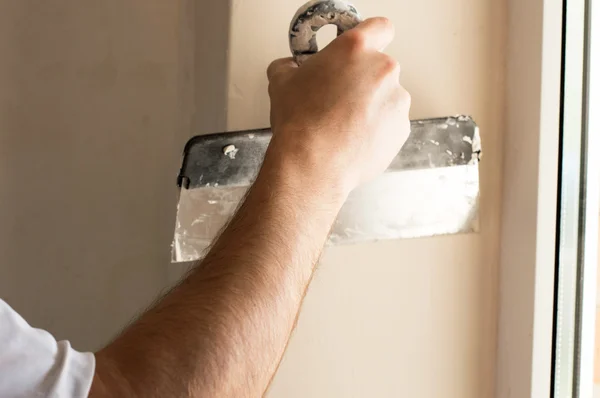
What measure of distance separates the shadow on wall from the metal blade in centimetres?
32

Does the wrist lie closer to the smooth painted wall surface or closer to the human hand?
the human hand

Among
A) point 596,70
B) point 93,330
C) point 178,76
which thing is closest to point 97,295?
point 93,330

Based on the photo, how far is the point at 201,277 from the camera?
0.37 meters

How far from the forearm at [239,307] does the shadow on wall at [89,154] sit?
1.51 feet

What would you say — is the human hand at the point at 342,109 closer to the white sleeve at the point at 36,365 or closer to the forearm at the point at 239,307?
the forearm at the point at 239,307

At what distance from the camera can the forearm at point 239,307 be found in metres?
0.32

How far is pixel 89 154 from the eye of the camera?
0.86 metres

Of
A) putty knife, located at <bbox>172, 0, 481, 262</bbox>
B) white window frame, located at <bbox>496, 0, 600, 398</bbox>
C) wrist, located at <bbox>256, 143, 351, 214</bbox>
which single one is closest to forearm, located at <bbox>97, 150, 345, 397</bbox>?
wrist, located at <bbox>256, 143, 351, 214</bbox>

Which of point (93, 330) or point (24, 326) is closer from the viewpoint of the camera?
point (24, 326)

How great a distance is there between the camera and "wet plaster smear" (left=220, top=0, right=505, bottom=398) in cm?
59

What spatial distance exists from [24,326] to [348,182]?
0.87 feet

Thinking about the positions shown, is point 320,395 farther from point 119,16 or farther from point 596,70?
point 119,16

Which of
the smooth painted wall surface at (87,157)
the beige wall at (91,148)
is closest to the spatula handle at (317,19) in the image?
the beige wall at (91,148)

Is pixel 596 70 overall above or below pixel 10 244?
above
